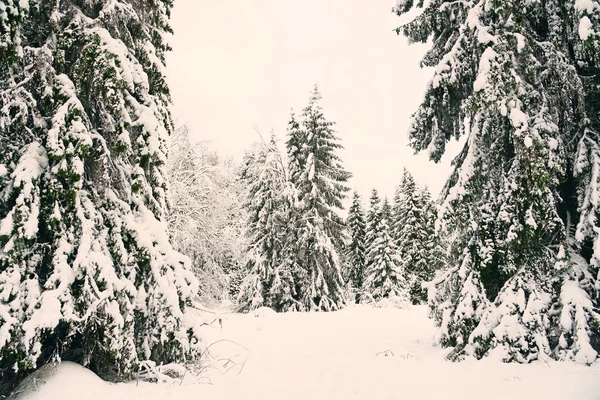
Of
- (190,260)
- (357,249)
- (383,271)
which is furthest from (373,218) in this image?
(190,260)

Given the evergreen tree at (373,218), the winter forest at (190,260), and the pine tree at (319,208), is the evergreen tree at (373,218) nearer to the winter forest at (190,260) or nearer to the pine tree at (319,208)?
the pine tree at (319,208)

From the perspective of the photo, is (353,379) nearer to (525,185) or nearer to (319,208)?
(525,185)

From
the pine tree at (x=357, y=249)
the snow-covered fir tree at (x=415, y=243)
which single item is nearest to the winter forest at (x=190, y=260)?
the snow-covered fir tree at (x=415, y=243)

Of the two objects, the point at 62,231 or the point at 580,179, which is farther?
the point at 580,179

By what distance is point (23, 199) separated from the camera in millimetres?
4527

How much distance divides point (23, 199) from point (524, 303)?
7447 millimetres

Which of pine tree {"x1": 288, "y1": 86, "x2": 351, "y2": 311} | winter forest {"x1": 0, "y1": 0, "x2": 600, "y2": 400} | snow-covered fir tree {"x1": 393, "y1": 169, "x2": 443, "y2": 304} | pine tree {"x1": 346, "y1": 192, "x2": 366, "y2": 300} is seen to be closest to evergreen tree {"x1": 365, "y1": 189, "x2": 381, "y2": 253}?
pine tree {"x1": 346, "y1": 192, "x2": 366, "y2": 300}

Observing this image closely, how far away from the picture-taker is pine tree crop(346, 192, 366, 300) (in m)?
32.1

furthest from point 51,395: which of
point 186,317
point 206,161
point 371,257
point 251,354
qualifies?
point 371,257

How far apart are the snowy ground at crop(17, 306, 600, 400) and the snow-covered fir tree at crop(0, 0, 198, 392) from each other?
490 millimetres

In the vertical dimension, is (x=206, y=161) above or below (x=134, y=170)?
above

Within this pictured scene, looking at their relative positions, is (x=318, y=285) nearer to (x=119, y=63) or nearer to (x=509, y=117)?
(x=509, y=117)

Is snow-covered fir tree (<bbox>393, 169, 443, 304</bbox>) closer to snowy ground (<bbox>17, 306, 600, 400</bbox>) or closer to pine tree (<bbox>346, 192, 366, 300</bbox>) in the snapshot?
pine tree (<bbox>346, 192, 366, 300</bbox>)

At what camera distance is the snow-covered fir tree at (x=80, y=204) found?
4.48m
